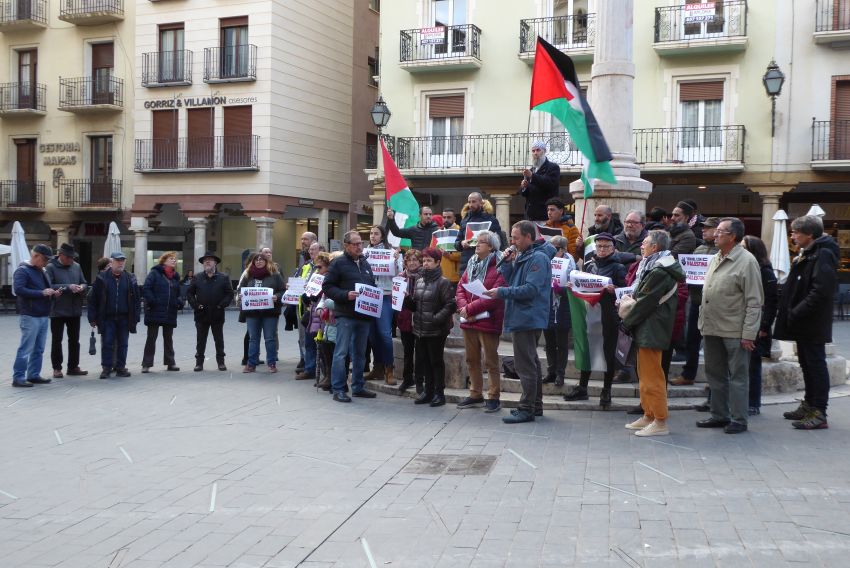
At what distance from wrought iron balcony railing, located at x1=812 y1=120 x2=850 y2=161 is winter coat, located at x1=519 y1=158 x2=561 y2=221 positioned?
16224 mm

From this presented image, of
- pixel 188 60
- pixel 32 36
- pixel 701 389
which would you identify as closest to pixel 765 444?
pixel 701 389

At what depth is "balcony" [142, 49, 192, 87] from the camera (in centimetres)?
3005

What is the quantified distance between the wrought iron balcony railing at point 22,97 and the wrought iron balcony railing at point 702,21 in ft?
76.3

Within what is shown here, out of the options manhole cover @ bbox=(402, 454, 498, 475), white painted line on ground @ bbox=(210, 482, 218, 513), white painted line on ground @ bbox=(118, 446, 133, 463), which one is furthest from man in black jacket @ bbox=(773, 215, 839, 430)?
white painted line on ground @ bbox=(118, 446, 133, 463)

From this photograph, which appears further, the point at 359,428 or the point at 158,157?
the point at 158,157

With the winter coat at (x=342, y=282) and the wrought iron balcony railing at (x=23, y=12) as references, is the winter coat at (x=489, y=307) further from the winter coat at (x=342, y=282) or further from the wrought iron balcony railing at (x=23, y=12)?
the wrought iron balcony railing at (x=23, y=12)

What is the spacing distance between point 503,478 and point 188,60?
27.1 meters

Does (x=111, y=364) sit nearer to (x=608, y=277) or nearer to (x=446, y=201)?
(x=608, y=277)

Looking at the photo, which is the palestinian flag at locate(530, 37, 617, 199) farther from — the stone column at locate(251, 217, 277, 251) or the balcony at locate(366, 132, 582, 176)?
the stone column at locate(251, 217, 277, 251)

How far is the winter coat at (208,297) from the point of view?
12.7 m

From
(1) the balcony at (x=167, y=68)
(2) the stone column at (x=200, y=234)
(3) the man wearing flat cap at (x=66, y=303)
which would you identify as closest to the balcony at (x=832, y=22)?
(1) the balcony at (x=167, y=68)

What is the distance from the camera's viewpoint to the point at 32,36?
33094 millimetres

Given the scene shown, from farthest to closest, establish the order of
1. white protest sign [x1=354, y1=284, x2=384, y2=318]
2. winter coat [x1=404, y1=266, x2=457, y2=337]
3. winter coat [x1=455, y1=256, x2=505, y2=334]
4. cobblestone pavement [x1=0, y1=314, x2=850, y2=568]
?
white protest sign [x1=354, y1=284, x2=384, y2=318]
winter coat [x1=404, y1=266, x2=457, y2=337]
winter coat [x1=455, y1=256, x2=505, y2=334]
cobblestone pavement [x1=0, y1=314, x2=850, y2=568]

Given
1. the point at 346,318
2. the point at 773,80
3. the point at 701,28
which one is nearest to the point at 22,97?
the point at 701,28
